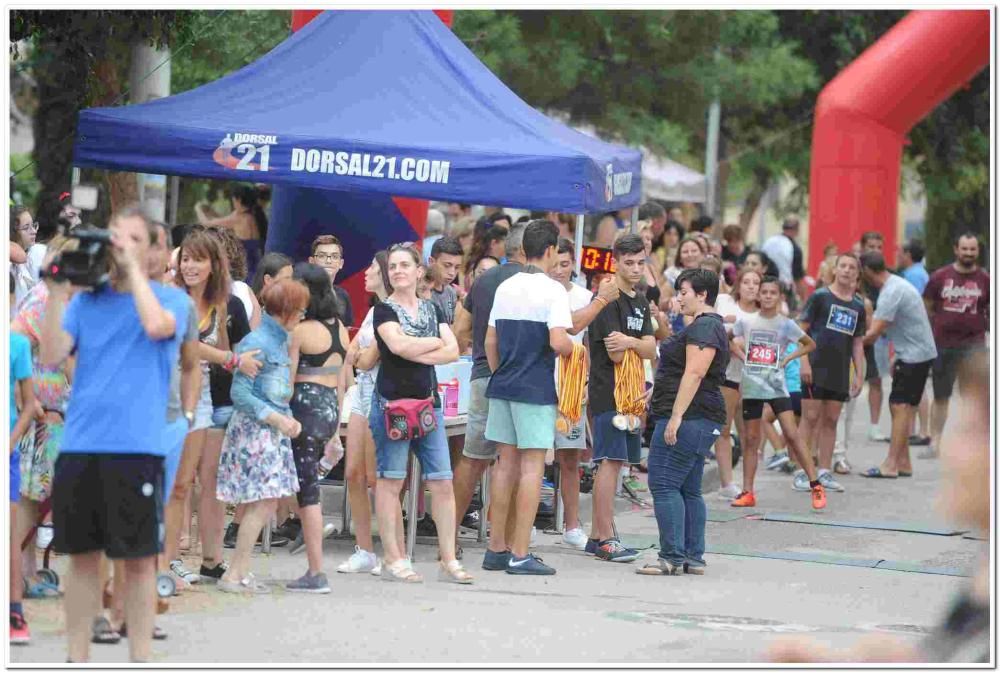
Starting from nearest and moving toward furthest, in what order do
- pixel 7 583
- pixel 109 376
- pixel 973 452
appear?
pixel 973 452 < pixel 109 376 < pixel 7 583

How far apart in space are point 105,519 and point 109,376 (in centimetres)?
49

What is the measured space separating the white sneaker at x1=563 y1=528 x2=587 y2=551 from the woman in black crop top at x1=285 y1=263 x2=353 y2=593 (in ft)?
7.42

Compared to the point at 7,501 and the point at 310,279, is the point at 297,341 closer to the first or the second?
the point at 310,279

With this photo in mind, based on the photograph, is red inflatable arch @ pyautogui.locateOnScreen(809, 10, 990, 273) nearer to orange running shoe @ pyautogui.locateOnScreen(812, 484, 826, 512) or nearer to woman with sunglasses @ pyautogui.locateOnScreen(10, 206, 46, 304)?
orange running shoe @ pyautogui.locateOnScreen(812, 484, 826, 512)

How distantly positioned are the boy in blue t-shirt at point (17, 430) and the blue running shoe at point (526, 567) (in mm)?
2938

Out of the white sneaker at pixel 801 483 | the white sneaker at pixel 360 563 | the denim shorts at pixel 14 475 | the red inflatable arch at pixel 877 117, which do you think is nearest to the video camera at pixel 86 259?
the denim shorts at pixel 14 475

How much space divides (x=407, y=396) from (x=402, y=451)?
281mm

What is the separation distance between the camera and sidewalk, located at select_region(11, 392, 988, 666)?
6.50 m

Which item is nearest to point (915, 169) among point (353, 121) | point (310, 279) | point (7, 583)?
point (353, 121)

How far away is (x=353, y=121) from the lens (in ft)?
33.8

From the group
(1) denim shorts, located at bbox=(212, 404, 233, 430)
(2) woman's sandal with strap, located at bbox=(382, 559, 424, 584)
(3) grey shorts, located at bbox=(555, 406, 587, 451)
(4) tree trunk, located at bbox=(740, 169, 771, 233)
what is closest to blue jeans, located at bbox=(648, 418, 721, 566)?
(3) grey shorts, located at bbox=(555, 406, 587, 451)

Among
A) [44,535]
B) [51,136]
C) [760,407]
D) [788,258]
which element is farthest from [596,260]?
[51,136]

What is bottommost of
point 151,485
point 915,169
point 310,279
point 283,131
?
point 151,485

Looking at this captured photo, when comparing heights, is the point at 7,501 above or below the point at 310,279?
below
